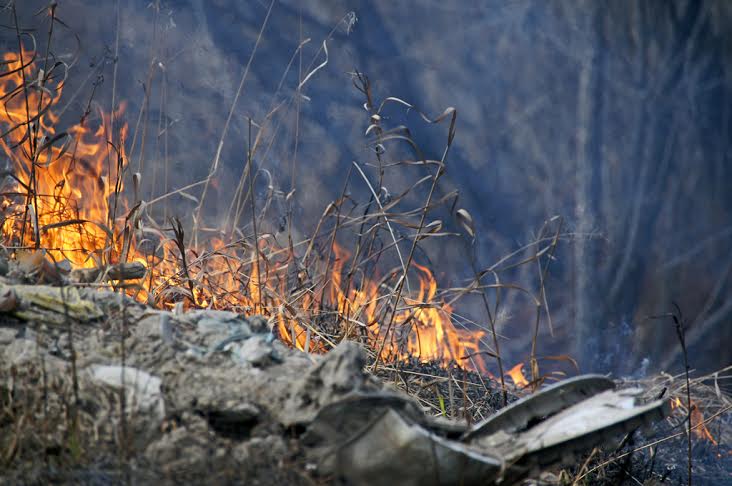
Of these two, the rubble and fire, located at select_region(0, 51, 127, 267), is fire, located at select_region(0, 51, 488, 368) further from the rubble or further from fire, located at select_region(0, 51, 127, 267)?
the rubble

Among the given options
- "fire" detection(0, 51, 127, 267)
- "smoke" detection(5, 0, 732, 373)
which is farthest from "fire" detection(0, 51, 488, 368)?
"smoke" detection(5, 0, 732, 373)

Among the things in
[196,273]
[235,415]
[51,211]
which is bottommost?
[235,415]

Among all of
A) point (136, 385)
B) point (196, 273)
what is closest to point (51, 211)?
point (196, 273)

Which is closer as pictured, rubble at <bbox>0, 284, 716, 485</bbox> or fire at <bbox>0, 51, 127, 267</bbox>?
rubble at <bbox>0, 284, 716, 485</bbox>

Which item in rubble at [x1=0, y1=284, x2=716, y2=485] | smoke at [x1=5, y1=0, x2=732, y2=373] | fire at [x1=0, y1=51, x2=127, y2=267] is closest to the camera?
rubble at [x1=0, y1=284, x2=716, y2=485]

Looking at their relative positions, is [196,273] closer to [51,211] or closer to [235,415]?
[51,211]

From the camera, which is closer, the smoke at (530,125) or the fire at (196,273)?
the fire at (196,273)

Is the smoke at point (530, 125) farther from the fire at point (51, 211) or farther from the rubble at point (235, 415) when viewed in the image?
the rubble at point (235, 415)

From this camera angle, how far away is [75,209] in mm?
2471

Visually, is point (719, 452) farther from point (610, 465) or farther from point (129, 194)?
point (129, 194)

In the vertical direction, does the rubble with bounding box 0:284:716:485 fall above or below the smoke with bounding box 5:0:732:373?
below

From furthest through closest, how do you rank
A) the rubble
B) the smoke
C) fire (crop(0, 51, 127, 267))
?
the smoke → fire (crop(0, 51, 127, 267)) → the rubble

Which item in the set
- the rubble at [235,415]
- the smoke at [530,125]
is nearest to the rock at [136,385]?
the rubble at [235,415]

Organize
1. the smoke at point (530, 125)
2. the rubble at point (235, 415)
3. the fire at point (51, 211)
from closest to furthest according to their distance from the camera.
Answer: the rubble at point (235, 415)
the fire at point (51, 211)
the smoke at point (530, 125)
